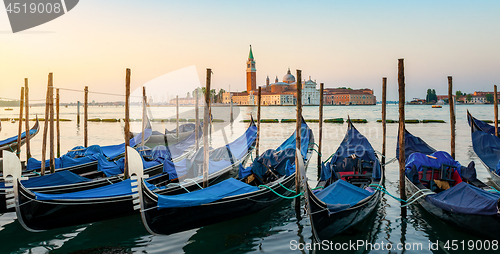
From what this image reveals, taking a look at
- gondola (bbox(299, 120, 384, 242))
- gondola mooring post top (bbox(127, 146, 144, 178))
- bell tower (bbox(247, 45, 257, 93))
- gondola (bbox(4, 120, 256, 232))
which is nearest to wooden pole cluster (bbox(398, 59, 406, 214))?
gondola (bbox(299, 120, 384, 242))

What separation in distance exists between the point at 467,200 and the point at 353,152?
Result: 2815 mm

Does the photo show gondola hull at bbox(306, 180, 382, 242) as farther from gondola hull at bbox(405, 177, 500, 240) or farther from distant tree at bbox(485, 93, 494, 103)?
distant tree at bbox(485, 93, 494, 103)

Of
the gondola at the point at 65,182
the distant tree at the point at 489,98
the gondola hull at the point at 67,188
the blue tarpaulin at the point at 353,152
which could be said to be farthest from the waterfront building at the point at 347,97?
the gondola hull at the point at 67,188

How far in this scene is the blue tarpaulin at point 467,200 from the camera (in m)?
3.89

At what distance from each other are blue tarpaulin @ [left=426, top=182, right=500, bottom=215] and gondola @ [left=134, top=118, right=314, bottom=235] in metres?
2.20

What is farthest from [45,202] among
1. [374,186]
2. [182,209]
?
[374,186]

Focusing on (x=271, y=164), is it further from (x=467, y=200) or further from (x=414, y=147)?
(x=414, y=147)

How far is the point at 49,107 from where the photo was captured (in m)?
7.18

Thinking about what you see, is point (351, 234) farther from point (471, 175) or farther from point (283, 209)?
point (471, 175)

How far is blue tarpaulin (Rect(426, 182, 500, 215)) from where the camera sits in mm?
3891

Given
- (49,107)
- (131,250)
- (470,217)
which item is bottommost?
(131,250)

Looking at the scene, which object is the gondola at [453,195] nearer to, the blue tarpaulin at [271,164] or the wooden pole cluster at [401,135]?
the wooden pole cluster at [401,135]

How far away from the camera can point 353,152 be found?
6.93 metres

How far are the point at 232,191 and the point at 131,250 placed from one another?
58.1 inches
